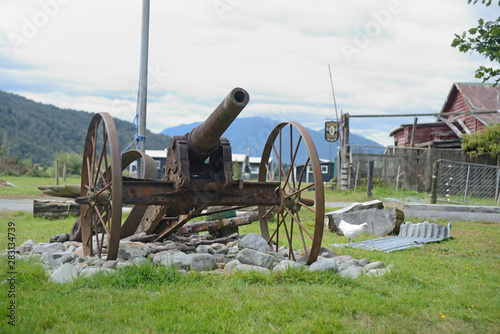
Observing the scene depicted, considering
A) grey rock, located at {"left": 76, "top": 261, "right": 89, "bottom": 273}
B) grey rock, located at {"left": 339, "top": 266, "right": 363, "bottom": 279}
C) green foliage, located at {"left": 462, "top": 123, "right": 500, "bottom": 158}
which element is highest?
green foliage, located at {"left": 462, "top": 123, "right": 500, "bottom": 158}

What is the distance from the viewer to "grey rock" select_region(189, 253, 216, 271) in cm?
523

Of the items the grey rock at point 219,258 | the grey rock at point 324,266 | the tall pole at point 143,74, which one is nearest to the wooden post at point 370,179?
the tall pole at point 143,74

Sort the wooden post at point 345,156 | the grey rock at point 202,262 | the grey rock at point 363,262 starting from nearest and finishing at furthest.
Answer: the grey rock at point 202,262, the grey rock at point 363,262, the wooden post at point 345,156

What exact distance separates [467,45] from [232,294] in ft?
16.2

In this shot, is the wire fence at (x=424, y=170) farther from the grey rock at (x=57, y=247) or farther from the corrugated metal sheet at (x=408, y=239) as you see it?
the grey rock at (x=57, y=247)

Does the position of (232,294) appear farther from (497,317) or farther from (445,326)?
(497,317)

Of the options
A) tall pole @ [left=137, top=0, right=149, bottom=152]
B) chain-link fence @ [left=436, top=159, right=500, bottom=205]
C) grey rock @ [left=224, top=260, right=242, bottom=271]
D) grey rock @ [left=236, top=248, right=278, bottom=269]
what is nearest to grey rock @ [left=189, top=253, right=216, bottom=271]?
grey rock @ [left=224, top=260, right=242, bottom=271]

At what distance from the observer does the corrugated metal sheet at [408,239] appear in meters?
7.57

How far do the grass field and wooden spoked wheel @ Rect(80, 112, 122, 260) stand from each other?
51 centimetres

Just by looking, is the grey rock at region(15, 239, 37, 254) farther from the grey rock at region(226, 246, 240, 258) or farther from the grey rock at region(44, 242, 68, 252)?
the grey rock at region(226, 246, 240, 258)

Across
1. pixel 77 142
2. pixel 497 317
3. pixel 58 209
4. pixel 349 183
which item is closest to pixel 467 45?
pixel 497 317

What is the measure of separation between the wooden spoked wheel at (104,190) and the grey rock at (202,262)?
84 centimetres

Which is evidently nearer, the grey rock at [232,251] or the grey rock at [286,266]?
the grey rock at [286,266]

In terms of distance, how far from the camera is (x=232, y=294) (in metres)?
4.18
